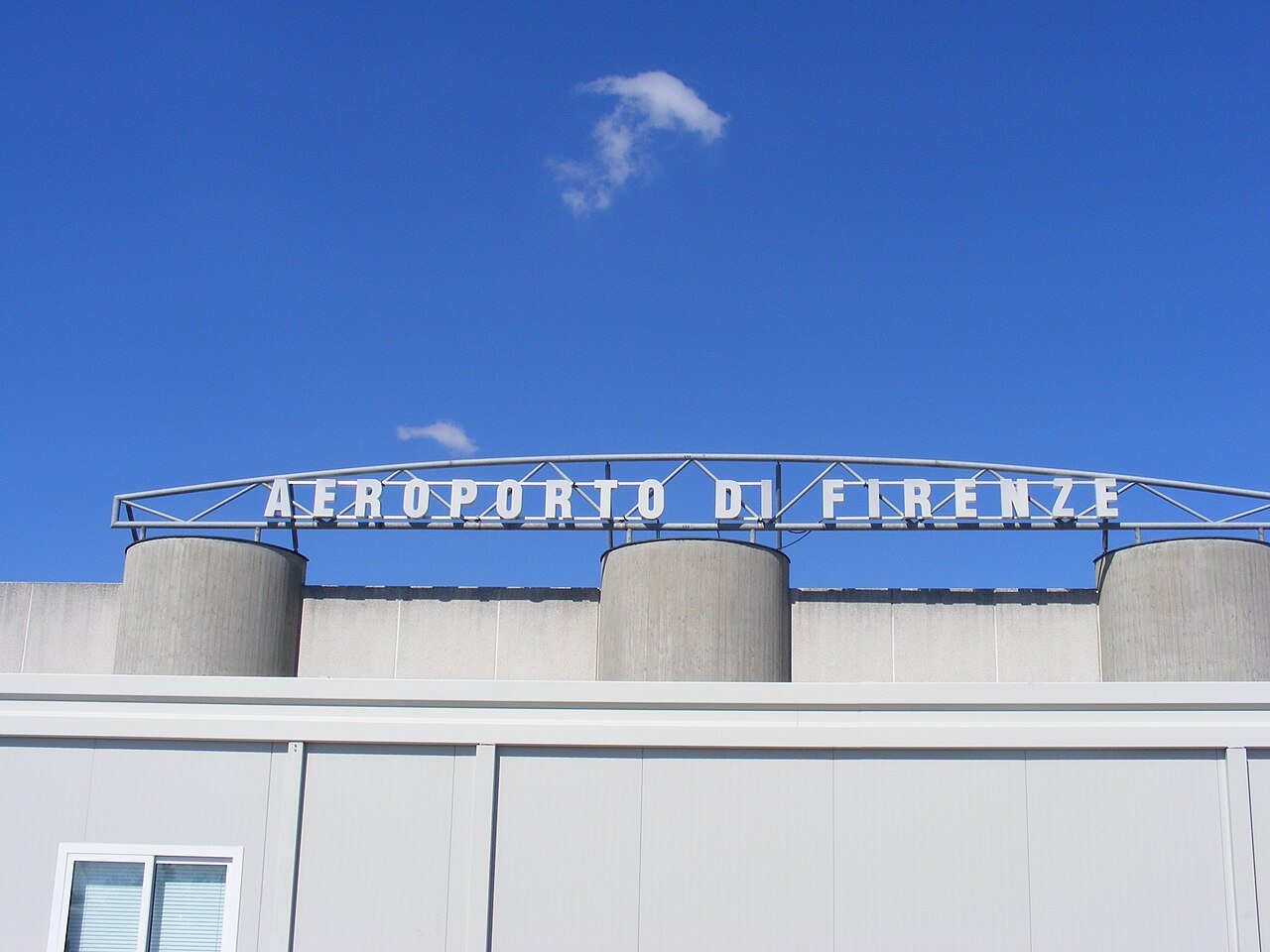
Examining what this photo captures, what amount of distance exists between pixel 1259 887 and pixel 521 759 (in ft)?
25.7

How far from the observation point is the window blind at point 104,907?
1316 cm

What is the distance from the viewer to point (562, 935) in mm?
13062

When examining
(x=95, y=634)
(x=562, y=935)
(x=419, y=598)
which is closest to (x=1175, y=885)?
(x=562, y=935)

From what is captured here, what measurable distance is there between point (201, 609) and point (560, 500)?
328 inches

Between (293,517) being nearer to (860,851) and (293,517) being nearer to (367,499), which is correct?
(367,499)

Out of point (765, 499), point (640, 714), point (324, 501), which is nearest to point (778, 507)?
point (765, 499)

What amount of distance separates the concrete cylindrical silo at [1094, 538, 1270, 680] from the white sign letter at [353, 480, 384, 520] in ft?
55.9

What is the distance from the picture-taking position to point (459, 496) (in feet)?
95.2

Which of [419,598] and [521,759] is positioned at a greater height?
[419,598]

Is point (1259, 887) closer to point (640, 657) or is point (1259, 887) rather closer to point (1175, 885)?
point (1175, 885)

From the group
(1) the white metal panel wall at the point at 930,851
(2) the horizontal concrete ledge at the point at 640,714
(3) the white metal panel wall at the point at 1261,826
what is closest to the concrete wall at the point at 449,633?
(2) the horizontal concrete ledge at the point at 640,714

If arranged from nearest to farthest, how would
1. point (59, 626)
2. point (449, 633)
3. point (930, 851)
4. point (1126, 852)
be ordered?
point (1126, 852) < point (930, 851) < point (449, 633) < point (59, 626)

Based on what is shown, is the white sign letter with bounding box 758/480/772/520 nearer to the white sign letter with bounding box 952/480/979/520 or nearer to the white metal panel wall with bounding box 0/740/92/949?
the white sign letter with bounding box 952/480/979/520

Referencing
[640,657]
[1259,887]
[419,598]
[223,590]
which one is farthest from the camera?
[419,598]
